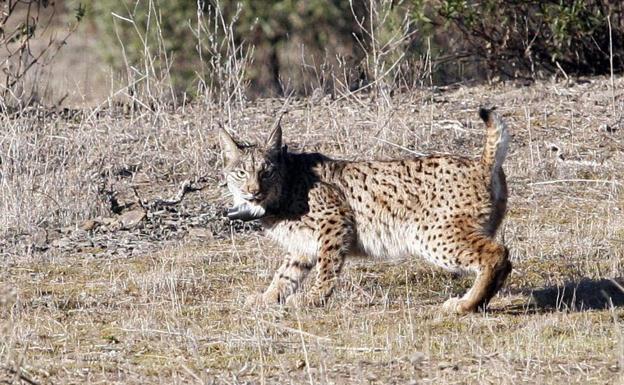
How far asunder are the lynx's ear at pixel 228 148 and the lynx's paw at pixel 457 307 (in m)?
1.62

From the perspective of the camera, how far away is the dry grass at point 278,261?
20.6ft

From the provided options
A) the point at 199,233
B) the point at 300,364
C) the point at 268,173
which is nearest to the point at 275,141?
the point at 268,173

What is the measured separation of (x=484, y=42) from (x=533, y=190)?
423 centimetres

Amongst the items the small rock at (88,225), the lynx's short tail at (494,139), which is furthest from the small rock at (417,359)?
the small rock at (88,225)

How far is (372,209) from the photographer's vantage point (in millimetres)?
8094

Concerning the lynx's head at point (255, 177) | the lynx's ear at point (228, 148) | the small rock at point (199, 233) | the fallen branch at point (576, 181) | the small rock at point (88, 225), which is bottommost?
the small rock at point (199, 233)

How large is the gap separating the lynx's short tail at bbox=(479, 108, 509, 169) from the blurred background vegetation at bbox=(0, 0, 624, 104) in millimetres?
3860

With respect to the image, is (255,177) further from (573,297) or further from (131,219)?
(131,219)

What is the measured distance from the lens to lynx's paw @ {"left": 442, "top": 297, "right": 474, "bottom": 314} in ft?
24.5

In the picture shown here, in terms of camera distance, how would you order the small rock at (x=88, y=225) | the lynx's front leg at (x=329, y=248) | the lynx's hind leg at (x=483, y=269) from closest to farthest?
the lynx's hind leg at (x=483, y=269) → the lynx's front leg at (x=329, y=248) → the small rock at (x=88, y=225)

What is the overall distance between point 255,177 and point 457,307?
Result: 146cm

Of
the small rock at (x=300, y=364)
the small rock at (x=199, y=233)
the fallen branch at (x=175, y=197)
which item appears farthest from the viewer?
the fallen branch at (x=175, y=197)

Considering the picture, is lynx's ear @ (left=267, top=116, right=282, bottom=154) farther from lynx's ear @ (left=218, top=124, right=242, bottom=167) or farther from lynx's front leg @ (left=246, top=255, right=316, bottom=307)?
lynx's front leg @ (left=246, top=255, right=316, bottom=307)

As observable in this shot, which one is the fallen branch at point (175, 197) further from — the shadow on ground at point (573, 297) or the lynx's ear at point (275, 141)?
the shadow on ground at point (573, 297)
